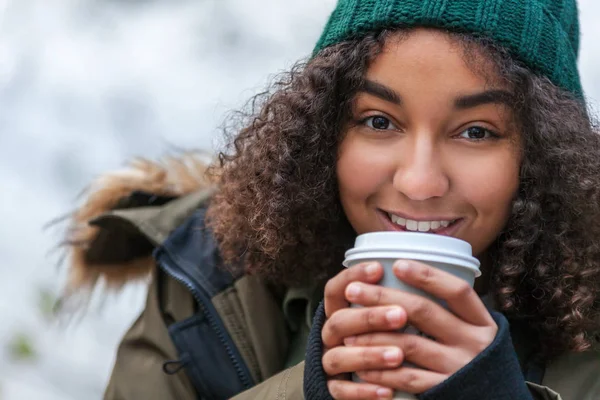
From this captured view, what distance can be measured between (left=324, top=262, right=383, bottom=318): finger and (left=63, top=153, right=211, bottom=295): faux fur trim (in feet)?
2.45

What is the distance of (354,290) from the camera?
107 cm

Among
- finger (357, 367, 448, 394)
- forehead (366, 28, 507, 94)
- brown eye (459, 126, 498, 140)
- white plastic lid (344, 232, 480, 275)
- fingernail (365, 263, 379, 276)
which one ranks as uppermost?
forehead (366, 28, 507, 94)

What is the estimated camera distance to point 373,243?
1.08 metres

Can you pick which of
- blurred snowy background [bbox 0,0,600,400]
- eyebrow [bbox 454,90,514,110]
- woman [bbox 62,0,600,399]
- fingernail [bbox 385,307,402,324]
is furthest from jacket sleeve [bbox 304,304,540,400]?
blurred snowy background [bbox 0,0,600,400]

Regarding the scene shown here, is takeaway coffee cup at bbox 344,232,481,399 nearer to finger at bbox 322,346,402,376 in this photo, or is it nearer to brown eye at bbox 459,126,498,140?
finger at bbox 322,346,402,376

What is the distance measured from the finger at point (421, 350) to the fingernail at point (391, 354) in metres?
0.01

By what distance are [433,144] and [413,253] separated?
0.29 m

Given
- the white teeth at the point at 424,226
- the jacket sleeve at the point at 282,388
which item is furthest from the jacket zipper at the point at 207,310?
the white teeth at the point at 424,226

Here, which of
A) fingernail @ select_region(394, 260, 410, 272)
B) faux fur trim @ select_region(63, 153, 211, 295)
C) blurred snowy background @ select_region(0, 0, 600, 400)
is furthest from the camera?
blurred snowy background @ select_region(0, 0, 600, 400)

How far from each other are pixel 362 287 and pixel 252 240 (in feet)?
1.59

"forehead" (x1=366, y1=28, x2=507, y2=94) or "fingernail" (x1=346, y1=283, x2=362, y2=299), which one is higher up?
"forehead" (x1=366, y1=28, x2=507, y2=94)

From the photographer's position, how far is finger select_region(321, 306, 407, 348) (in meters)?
1.05

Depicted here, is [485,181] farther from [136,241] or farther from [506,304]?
[136,241]

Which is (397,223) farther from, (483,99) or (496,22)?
(496,22)
